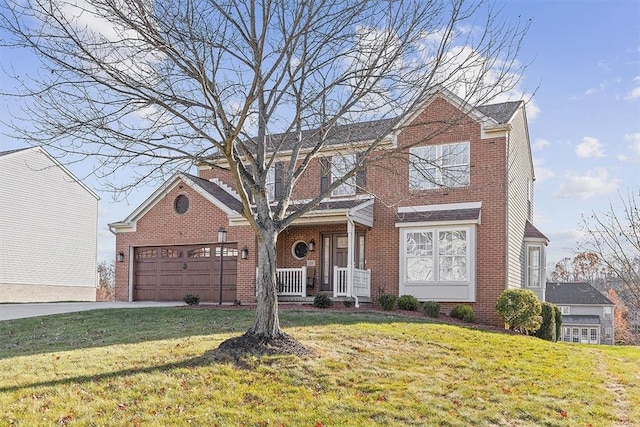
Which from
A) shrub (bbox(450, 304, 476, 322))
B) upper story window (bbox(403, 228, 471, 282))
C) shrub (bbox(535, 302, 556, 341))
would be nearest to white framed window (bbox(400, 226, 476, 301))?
upper story window (bbox(403, 228, 471, 282))

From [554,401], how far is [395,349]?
3352 mm

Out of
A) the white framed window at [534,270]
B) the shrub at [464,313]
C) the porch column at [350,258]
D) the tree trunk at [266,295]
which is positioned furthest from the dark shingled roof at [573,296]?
the tree trunk at [266,295]

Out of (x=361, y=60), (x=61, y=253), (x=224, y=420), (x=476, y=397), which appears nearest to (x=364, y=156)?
(x=361, y=60)

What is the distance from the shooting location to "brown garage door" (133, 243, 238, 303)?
2112 cm

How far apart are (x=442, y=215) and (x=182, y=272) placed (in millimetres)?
9758

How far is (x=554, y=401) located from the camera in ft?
28.2

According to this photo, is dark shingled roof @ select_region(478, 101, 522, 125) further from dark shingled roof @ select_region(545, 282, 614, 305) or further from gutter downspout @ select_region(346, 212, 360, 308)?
dark shingled roof @ select_region(545, 282, 614, 305)

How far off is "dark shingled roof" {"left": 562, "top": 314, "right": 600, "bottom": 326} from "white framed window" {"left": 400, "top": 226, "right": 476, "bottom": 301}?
3039 cm

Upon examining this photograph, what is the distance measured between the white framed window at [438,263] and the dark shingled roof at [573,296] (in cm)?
3104

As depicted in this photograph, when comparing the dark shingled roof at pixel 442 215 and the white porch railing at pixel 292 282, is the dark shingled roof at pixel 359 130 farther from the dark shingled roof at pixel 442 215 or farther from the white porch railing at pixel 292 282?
the white porch railing at pixel 292 282

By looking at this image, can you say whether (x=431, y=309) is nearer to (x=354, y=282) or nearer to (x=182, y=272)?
(x=354, y=282)

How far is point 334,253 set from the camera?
2100 cm

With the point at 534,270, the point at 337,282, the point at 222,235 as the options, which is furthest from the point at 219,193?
the point at 534,270

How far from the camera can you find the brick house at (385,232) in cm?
1856
